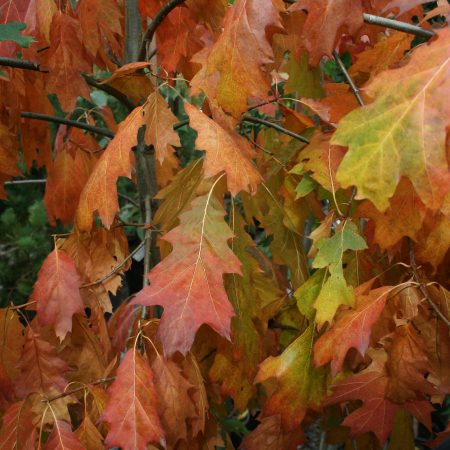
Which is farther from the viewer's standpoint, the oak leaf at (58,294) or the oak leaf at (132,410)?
the oak leaf at (58,294)

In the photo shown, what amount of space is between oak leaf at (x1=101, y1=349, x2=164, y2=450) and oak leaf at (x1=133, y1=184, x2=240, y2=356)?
9 centimetres

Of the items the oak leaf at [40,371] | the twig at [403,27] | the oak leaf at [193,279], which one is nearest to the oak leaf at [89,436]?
the oak leaf at [40,371]

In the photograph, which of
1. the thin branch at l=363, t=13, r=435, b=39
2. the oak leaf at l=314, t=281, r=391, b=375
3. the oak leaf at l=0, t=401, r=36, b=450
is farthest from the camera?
the oak leaf at l=0, t=401, r=36, b=450

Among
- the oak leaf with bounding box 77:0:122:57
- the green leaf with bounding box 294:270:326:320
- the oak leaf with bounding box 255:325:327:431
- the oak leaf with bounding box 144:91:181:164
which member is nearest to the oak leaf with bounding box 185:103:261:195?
the oak leaf with bounding box 144:91:181:164

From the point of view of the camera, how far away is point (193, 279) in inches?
40.2

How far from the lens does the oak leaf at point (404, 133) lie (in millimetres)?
777

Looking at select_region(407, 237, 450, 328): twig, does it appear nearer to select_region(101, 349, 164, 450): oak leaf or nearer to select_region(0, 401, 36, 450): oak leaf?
select_region(101, 349, 164, 450): oak leaf

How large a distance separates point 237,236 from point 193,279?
203 millimetres

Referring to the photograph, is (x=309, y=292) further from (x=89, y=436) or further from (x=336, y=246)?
(x=89, y=436)

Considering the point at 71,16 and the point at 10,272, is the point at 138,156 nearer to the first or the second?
the point at 71,16

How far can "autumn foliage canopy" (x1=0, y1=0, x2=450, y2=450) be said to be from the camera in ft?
3.25

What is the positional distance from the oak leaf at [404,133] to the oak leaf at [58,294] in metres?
0.61

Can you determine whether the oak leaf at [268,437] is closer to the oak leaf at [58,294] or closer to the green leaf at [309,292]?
the green leaf at [309,292]

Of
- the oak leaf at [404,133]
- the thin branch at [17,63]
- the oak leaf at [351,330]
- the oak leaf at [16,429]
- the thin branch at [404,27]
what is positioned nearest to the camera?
the oak leaf at [404,133]
